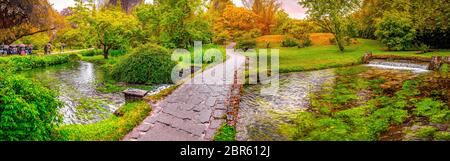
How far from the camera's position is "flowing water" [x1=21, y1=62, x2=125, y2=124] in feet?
A: 34.7

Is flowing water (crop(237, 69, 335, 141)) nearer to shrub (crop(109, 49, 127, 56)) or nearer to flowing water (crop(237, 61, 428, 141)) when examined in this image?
flowing water (crop(237, 61, 428, 141))

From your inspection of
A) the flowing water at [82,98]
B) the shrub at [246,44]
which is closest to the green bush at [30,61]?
the flowing water at [82,98]

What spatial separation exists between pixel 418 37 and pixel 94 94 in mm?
24492

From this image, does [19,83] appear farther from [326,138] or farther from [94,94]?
[94,94]

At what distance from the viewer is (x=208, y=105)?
1068cm

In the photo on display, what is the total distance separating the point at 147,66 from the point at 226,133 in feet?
33.6

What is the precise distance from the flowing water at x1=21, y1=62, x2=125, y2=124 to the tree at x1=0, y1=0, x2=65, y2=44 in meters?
15.3

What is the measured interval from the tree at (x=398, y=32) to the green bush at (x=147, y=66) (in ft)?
59.6

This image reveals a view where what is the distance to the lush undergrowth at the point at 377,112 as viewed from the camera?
307 inches

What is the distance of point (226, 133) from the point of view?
26.1ft

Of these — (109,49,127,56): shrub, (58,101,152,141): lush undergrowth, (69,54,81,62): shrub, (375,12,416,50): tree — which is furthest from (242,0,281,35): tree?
(58,101,152,141): lush undergrowth

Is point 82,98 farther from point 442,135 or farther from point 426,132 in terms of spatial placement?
point 442,135

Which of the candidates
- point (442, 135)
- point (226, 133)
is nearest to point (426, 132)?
point (442, 135)
